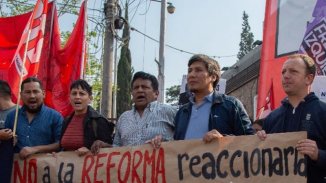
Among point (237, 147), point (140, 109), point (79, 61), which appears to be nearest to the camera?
point (237, 147)

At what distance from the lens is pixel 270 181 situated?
145 inches

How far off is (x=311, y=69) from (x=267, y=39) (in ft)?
6.84

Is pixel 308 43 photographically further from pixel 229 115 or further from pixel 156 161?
pixel 156 161

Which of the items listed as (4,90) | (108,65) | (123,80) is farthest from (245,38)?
(4,90)

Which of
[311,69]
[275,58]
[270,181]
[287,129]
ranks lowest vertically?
[270,181]

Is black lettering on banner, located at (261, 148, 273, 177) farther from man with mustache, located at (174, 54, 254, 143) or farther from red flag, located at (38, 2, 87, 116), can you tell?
red flag, located at (38, 2, 87, 116)

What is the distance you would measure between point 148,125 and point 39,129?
102cm

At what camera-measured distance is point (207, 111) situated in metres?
4.12

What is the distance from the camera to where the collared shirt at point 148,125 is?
14.7 feet

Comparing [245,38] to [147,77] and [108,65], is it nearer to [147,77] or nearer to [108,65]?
[108,65]

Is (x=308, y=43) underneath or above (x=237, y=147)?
above

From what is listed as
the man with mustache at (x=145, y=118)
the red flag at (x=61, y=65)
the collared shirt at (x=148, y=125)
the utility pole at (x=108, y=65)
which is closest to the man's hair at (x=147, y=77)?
the man with mustache at (x=145, y=118)

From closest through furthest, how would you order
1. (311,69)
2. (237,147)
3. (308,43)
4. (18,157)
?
(311,69)
(237,147)
(18,157)
(308,43)

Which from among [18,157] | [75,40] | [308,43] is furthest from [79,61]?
[308,43]
